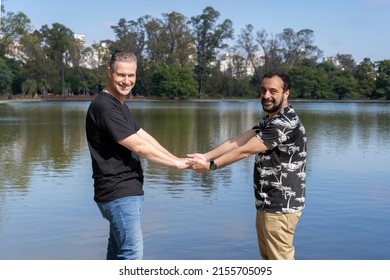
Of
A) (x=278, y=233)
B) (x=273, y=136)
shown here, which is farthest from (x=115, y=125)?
(x=278, y=233)

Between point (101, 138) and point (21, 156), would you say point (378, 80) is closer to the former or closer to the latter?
point (21, 156)

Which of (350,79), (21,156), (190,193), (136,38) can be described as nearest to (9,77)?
(136,38)

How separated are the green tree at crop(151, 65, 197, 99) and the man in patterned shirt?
70547mm

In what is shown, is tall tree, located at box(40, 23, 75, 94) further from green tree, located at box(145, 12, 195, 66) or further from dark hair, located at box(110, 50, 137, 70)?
dark hair, located at box(110, 50, 137, 70)

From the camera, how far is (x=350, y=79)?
245 feet

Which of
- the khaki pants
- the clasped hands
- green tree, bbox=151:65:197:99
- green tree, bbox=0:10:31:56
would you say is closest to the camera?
the khaki pants

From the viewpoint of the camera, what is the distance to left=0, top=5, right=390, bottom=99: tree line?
7475cm

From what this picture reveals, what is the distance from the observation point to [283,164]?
3.45 meters

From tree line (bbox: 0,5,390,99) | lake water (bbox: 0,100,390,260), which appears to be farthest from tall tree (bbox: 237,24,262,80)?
lake water (bbox: 0,100,390,260)

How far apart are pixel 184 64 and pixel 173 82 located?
9.20m

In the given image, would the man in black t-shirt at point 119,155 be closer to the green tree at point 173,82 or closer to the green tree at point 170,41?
the green tree at point 173,82

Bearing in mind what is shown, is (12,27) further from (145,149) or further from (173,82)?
(145,149)

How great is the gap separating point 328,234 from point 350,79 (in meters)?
71.3
